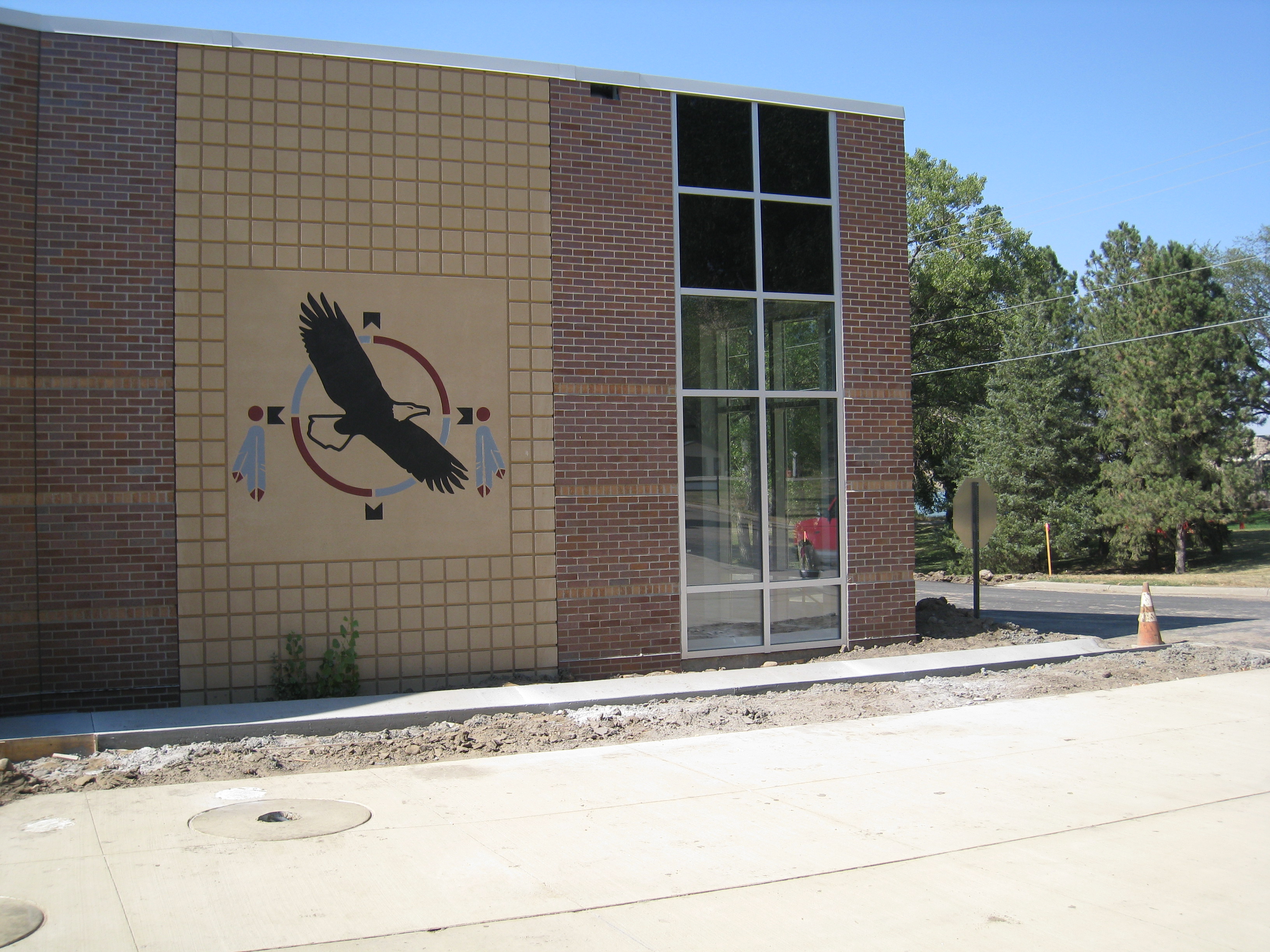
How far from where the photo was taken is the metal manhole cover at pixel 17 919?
14.5 ft

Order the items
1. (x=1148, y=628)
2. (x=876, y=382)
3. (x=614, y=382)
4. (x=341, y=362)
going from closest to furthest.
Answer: (x=341, y=362) → (x=614, y=382) → (x=876, y=382) → (x=1148, y=628)

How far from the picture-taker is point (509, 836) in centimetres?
608

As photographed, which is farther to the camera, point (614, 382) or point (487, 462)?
point (614, 382)

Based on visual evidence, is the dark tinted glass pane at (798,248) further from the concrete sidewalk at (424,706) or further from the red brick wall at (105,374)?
the red brick wall at (105,374)

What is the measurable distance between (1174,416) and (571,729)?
29.8m

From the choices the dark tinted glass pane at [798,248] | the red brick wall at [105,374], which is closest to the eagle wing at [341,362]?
the red brick wall at [105,374]

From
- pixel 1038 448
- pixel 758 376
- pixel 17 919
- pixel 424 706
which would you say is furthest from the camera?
pixel 1038 448

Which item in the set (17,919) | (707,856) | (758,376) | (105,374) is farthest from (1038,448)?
(17,919)

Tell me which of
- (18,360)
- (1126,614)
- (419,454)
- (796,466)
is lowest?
(1126,614)

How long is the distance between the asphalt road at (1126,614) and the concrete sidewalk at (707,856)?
7.16 meters

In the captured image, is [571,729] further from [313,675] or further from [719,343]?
[719,343]

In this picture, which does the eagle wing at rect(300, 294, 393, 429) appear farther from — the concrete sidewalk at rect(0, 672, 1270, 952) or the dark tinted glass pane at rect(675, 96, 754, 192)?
the dark tinted glass pane at rect(675, 96, 754, 192)

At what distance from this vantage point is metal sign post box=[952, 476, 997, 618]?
13.8 m

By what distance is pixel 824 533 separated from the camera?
12.3 m
